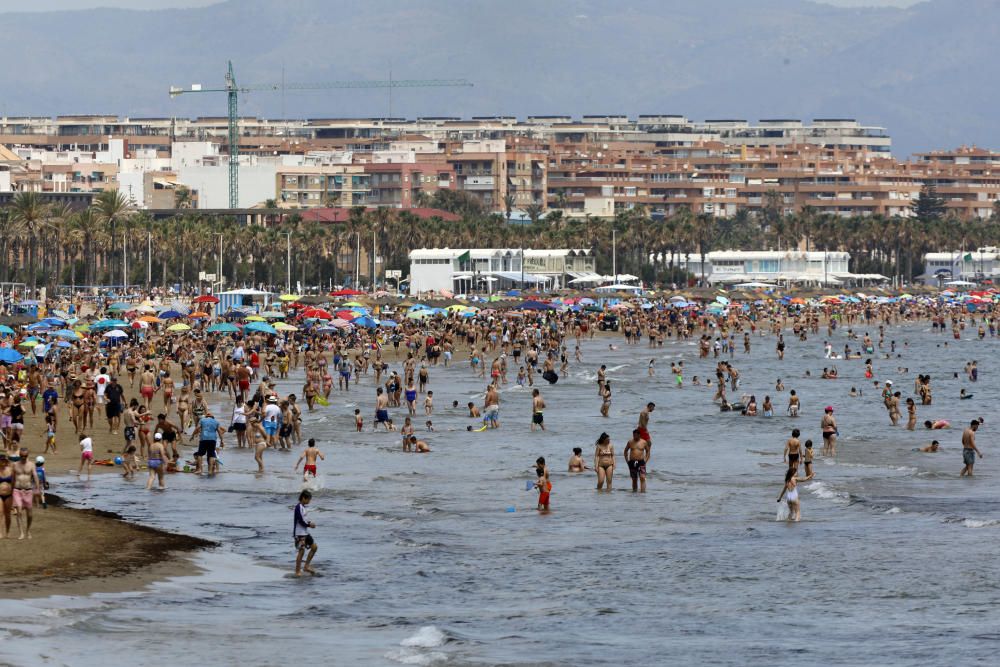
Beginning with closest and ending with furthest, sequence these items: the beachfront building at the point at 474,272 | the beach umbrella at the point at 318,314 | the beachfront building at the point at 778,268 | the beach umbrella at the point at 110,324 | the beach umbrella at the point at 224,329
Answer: the beach umbrella at the point at 110,324
the beach umbrella at the point at 224,329
the beach umbrella at the point at 318,314
the beachfront building at the point at 474,272
the beachfront building at the point at 778,268

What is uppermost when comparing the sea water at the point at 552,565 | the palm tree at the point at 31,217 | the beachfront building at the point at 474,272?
the palm tree at the point at 31,217

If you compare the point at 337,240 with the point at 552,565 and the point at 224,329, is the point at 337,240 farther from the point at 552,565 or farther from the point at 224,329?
the point at 552,565

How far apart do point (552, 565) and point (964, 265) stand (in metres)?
144

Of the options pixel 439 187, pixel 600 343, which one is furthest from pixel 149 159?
pixel 600 343

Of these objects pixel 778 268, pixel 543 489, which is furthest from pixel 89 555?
pixel 778 268

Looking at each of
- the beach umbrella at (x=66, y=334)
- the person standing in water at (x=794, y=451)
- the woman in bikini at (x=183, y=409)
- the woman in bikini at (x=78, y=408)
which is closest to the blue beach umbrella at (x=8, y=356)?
the woman in bikini at (x=183, y=409)

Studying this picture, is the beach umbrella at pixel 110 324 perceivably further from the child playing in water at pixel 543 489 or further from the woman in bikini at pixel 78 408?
the child playing in water at pixel 543 489

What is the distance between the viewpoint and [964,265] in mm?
161500

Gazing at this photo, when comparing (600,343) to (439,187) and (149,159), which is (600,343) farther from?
(149,159)

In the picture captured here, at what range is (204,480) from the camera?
31.0 metres

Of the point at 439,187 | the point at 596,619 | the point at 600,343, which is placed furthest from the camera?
the point at 439,187

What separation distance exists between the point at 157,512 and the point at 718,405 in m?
27.5

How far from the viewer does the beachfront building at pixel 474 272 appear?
115062 millimetres

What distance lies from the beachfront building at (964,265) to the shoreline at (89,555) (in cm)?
14015
